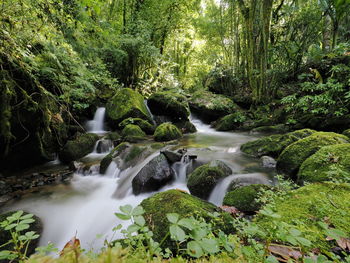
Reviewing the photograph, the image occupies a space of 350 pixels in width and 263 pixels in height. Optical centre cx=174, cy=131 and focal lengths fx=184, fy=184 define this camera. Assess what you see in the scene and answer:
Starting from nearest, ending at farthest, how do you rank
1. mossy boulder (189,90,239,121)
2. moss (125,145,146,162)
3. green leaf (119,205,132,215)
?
green leaf (119,205,132,215)
moss (125,145,146,162)
mossy boulder (189,90,239,121)

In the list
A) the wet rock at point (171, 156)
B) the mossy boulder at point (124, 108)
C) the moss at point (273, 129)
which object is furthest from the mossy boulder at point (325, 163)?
the mossy boulder at point (124, 108)

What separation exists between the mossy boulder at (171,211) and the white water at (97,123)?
24.2ft

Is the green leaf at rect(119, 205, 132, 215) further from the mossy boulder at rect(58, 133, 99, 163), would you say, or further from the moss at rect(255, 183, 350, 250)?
the mossy boulder at rect(58, 133, 99, 163)

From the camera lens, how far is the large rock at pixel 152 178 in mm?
4047

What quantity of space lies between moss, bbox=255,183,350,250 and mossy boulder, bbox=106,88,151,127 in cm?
781

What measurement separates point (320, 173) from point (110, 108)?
27.8ft

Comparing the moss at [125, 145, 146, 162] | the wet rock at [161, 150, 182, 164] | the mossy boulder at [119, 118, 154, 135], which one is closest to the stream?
the wet rock at [161, 150, 182, 164]

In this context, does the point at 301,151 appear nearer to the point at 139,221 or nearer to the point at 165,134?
the point at 139,221

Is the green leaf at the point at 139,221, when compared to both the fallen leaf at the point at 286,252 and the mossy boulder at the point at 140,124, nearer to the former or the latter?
the fallen leaf at the point at 286,252

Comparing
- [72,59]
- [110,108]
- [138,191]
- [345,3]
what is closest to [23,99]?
[72,59]

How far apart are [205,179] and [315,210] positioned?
2136 millimetres

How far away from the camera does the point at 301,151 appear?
386cm

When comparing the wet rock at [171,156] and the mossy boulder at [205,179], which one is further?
the wet rock at [171,156]

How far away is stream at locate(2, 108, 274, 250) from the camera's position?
3.29 m
